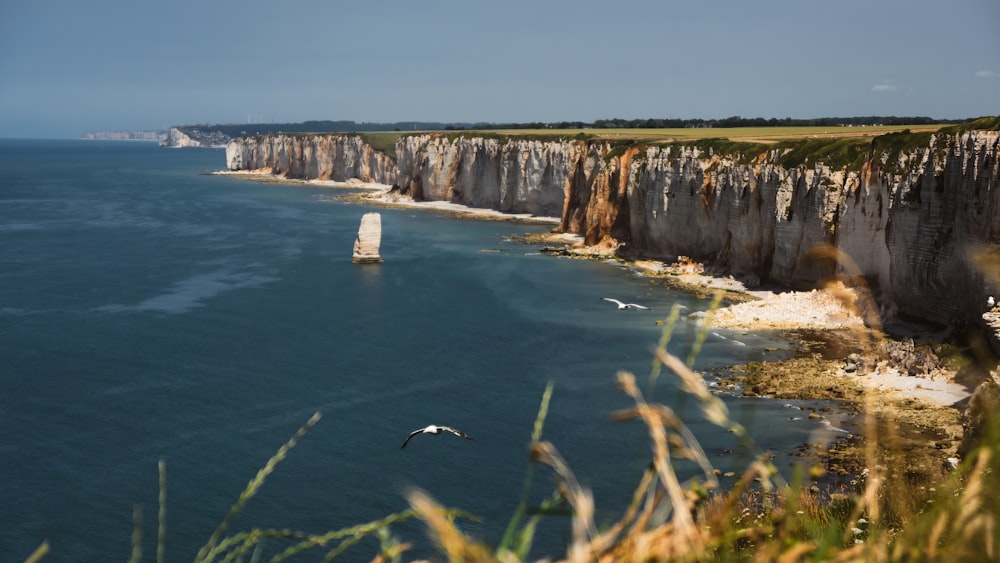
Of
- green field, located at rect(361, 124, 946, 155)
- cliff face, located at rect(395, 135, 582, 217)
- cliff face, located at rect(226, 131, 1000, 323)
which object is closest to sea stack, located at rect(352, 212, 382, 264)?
cliff face, located at rect(226, 131, 1000, 323)

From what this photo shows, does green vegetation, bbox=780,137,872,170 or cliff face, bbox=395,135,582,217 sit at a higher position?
green vegetation, bbox=780,137,872,170

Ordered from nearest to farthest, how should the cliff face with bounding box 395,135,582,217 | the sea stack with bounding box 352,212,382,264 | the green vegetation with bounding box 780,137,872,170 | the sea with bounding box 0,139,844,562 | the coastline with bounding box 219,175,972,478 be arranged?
the sea with bounding box 0,139,844,562 < the coastline with bounding box 219,175,972,478 < the green vegetation with bounding box 780,137,872,170 < the sea stack with bounding box 352,212,382,264 < the cliff face with bounding box 395,135,582,217

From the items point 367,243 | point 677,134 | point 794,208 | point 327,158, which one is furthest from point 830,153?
point 327,158

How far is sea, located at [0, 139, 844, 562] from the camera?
2559 cm

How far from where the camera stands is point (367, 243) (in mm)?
69875

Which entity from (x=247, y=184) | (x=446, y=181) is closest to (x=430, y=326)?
(x=446, y=181)

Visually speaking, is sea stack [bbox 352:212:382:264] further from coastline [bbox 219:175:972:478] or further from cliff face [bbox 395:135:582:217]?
cliff face [bbox 395:135:582:217]

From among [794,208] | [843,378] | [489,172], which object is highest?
[794,208]

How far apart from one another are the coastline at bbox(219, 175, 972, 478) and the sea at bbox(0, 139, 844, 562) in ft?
4.48

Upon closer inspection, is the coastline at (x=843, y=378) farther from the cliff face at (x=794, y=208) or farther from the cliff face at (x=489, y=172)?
the cliff face at (x=489, y=172)

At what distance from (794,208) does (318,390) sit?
30.4 meters

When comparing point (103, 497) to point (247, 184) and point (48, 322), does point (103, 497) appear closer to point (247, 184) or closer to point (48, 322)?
point (48, 322)

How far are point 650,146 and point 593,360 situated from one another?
37596 mm

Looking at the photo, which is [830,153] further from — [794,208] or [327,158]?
[327,158]
